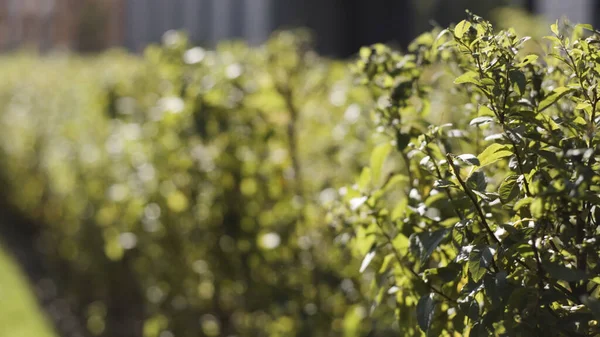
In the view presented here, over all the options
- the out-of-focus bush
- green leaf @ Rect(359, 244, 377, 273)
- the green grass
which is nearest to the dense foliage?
green leaf @ Rect(359, 244, 377, 273)

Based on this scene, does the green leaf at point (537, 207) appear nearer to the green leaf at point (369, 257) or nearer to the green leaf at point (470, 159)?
the green leaf at point (470, 159)

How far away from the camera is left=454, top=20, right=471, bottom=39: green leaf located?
1.58 m

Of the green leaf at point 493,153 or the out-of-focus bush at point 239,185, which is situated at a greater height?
the green leaf at point 493,153

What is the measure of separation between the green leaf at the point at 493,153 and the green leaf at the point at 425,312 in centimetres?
29

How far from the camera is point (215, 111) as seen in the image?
3.59 metres

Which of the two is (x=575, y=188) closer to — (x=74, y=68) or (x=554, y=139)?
(x=554, y=139)

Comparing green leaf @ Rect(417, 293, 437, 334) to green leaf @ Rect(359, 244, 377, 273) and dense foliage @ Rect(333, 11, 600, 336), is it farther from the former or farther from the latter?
green leaf @ Rect(359, 244, 377, 273)

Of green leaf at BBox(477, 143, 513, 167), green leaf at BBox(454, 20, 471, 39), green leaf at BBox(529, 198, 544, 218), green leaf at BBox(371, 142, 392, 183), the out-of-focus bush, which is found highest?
green leaf at BBox(454, 20, 471, 39)

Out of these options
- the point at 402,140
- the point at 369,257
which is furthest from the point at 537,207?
the point at 402,140

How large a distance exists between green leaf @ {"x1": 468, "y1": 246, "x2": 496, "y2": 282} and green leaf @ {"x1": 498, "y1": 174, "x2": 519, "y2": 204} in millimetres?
129

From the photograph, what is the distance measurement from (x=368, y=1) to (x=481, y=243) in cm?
1797

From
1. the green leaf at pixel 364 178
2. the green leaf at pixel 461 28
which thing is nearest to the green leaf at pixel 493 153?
the green leaf at pixel 461 28

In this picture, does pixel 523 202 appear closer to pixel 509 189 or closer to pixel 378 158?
pixel 509 189

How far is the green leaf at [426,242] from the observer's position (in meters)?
1.71
